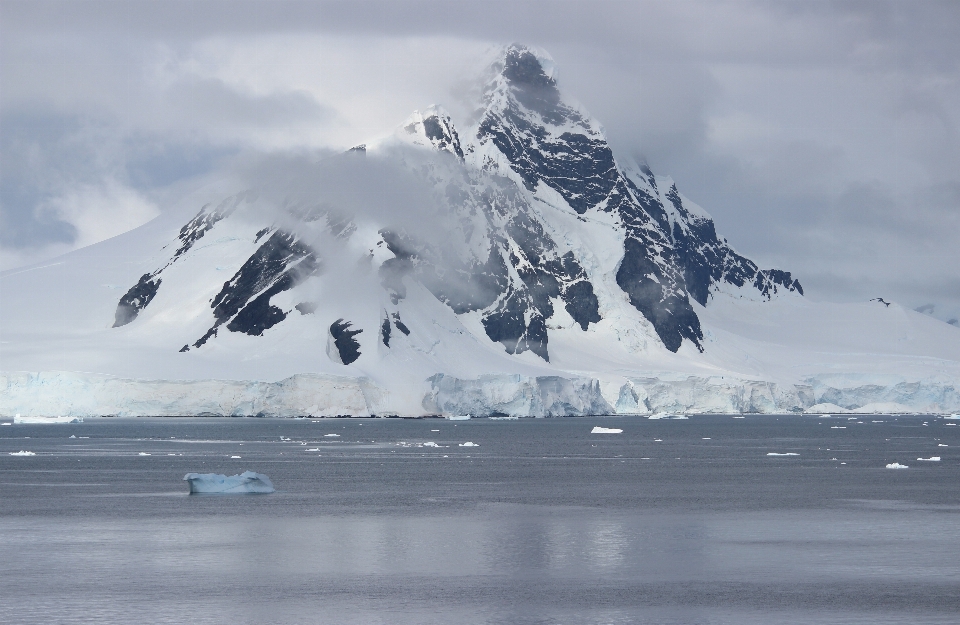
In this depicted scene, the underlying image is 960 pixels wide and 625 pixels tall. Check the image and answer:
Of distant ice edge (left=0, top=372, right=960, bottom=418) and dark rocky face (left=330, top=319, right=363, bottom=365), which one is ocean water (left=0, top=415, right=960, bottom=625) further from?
dark rocky face (left=330, top=319, right=363, bottom=365)

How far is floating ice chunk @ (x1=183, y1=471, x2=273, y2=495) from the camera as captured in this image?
66188 millimetres

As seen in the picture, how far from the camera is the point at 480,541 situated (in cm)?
4941

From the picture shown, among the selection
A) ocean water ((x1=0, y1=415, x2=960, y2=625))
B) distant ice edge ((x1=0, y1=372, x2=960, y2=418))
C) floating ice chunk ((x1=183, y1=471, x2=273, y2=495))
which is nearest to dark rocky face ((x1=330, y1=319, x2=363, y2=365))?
distant ice edge ((x1=0, y1=372, x2=960, y2=418))

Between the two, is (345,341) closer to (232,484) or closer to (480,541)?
(232,484)

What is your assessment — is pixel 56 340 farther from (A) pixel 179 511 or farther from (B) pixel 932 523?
(B) pixel 932 523

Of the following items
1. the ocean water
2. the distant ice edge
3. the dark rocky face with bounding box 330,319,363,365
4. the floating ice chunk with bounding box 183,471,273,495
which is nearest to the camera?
the ocean water

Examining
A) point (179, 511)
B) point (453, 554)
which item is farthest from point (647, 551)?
point (179, 511)

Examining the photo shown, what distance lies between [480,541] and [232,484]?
22103 millimetres

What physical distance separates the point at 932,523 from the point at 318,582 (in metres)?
28.8

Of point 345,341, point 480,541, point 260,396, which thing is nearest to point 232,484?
point 480,541

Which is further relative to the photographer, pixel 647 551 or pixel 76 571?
pixel 647 551

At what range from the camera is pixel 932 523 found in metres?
56.0

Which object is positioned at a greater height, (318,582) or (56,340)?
(56,340)

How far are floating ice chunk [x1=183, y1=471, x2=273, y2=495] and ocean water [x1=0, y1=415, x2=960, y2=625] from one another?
68 centimetres
